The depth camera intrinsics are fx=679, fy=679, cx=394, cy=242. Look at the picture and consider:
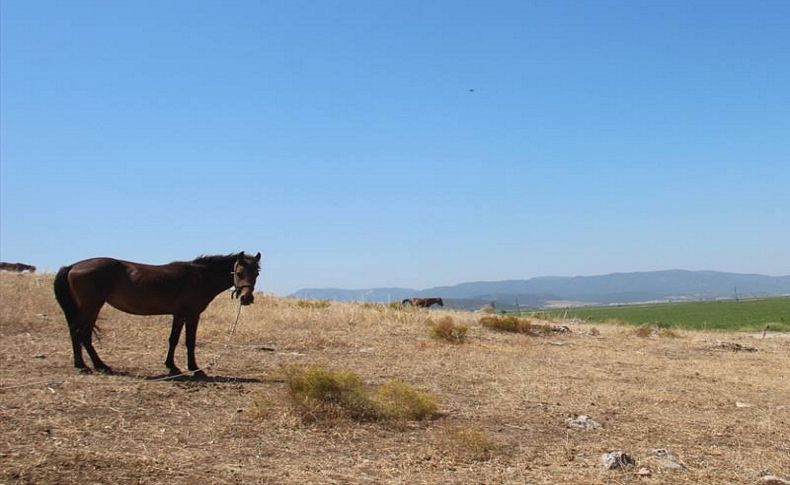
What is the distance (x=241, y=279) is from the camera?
435 inches

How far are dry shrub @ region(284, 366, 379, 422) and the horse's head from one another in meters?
2.78

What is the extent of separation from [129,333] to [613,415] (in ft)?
38.3

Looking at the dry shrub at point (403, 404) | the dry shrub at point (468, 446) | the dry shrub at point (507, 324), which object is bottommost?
the dry shrub at point (468, 446)

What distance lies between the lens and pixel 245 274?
11039mm

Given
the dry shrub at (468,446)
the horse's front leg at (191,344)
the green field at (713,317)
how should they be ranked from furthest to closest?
the green field at (713,317)
the horse's front leg at (191,344)
the dry shrub at (468,446)

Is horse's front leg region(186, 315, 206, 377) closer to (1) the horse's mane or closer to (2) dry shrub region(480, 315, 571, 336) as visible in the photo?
(1) the horse's mane

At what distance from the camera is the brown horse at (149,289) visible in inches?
412

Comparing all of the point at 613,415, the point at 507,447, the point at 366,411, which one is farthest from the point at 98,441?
the point at 613,415

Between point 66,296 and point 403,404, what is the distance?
581 cm

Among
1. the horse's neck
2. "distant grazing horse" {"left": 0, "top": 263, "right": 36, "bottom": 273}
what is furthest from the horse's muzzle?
"distant grazing horse" {"left": 0, "top": 263, "right": 36, "bottom": 273}

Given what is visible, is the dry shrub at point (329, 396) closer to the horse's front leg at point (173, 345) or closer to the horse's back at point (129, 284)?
the horse's front leg at point (173, 345)

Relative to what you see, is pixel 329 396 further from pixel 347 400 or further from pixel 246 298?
pixel 246 298

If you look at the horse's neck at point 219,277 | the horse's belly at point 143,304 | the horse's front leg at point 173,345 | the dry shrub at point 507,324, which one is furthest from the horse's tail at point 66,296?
the dry shrub at point 507,324

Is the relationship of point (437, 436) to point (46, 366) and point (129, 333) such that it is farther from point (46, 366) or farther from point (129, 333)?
point (129, 333)
